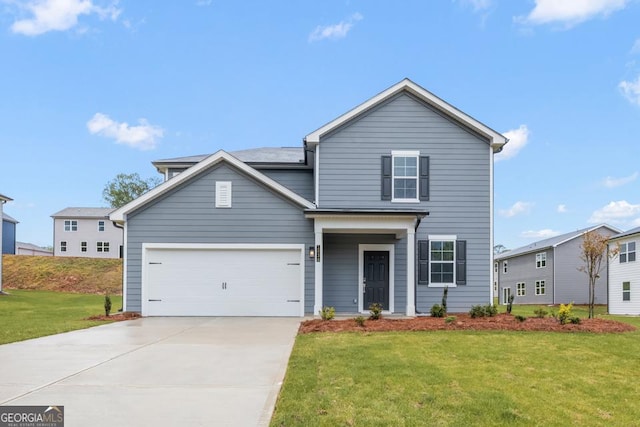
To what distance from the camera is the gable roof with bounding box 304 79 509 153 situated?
16.7m

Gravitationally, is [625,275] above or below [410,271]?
below

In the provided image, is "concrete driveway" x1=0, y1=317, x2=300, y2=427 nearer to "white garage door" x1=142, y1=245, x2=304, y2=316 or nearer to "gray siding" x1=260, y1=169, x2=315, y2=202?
"white garage door" x1=142, y1=245, x2=304, y2=316

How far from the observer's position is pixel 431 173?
1702 cm

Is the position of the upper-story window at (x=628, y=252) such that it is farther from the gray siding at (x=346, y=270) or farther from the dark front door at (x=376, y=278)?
the dark front door at (x=376, y=278)

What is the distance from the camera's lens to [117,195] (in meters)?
59.8

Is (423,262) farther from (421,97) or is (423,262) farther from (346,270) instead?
(421,97)

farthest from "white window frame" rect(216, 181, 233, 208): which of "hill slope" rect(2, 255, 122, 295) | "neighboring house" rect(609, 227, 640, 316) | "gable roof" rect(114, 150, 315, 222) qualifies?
"hill slope" rect(2, 255, 122, 295)

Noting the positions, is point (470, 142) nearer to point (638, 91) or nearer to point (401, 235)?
point (401, 235)

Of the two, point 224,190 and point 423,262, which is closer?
point 224,190

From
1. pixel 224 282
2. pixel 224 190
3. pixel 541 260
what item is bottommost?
pixel 541 260

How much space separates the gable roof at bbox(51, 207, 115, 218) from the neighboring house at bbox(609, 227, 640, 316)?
4040 centimetres

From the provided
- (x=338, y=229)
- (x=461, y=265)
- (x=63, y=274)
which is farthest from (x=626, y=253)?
(x=63, y=274)

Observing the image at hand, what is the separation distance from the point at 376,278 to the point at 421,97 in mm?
6045

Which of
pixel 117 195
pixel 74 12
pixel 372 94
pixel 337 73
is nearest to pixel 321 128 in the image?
pixel 372 94
